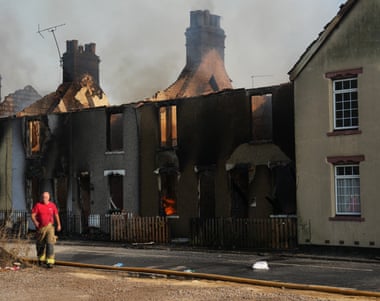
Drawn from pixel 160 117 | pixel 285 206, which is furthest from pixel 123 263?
pixel 160 117

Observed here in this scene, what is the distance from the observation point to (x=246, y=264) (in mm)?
18078

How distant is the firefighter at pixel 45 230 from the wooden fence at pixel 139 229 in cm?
875

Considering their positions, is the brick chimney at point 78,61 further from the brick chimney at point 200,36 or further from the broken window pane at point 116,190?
the broken window pane at point 116,190

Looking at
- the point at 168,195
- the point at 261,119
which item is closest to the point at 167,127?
the point at 168,195

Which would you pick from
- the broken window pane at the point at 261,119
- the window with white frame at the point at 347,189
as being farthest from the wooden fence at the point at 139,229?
the window with white frame at the point at 347,189

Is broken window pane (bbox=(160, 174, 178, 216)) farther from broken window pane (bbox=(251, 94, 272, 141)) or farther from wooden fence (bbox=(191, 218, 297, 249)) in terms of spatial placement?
broken window pane (bbox=(251, 94, 272, 141))

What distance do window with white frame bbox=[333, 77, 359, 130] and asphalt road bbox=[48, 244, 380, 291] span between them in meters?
4.42

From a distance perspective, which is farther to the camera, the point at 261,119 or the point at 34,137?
the point at 34,137

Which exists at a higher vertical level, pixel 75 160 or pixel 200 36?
pixel 200 36

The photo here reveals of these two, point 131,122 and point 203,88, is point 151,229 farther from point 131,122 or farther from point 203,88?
point 203,88

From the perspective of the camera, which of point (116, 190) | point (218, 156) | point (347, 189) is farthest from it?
point (116, 190)

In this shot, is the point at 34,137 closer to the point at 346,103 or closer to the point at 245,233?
the point at 245,233

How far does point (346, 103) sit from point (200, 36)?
1843cm

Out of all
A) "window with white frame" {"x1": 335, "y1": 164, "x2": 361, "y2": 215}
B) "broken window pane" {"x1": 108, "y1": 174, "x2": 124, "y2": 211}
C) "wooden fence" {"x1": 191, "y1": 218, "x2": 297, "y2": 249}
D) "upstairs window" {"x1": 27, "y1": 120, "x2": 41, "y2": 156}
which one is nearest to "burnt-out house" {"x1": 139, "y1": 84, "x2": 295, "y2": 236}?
"wooden fence" {"x1": 191, "y1": 218, "x2": 297, "y2": 249}
